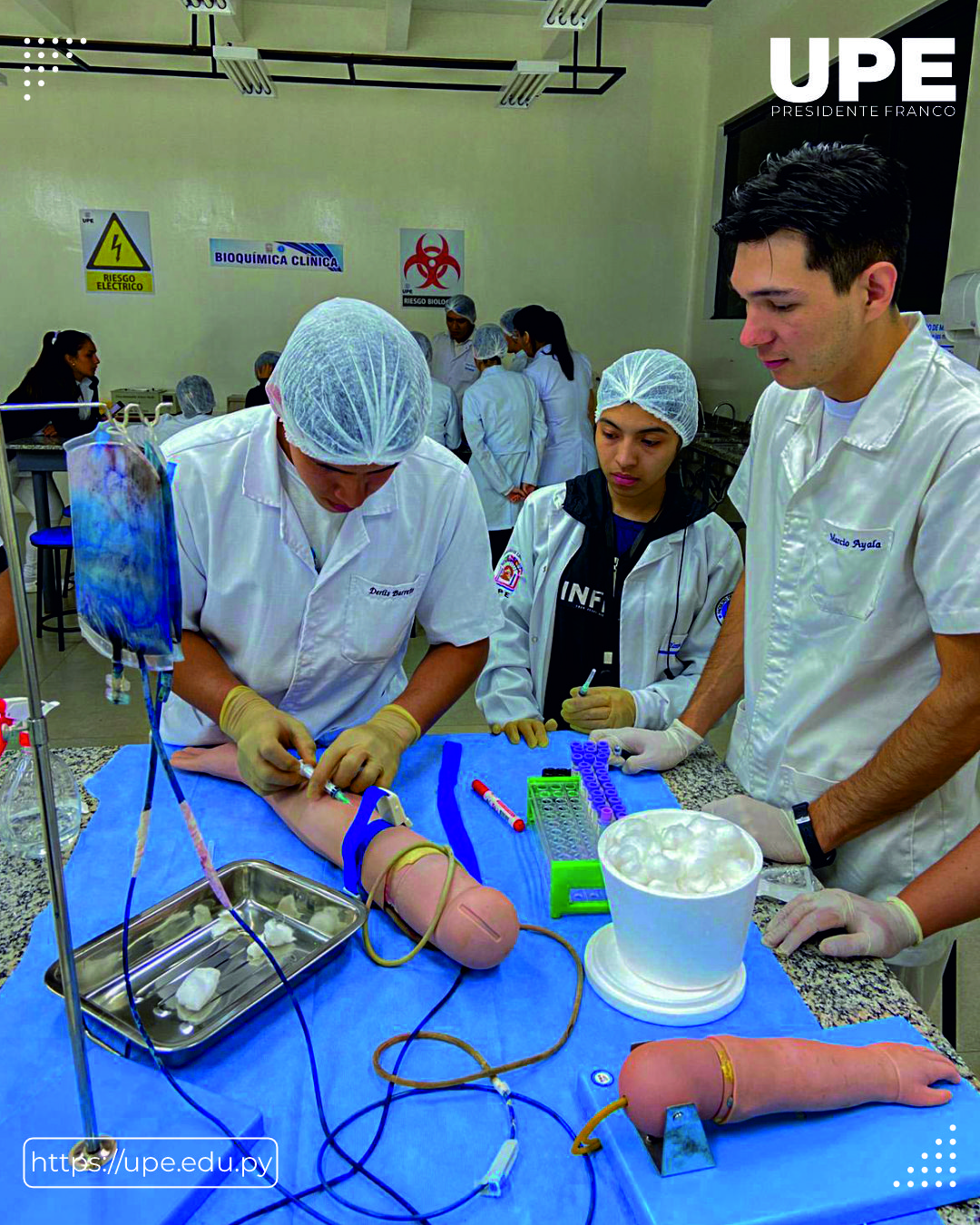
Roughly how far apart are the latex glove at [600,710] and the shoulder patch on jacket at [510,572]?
0.37 m

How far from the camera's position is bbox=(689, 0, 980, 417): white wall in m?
3.35

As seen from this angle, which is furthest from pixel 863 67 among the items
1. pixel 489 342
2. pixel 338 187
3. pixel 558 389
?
pixel 338 187

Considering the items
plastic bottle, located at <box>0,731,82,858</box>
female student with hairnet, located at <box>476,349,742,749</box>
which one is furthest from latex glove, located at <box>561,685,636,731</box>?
plastic bottle, located at <box>0,731,82,858</box>

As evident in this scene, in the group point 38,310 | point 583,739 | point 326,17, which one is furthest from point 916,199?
point 38,310

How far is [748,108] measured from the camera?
5.71 m

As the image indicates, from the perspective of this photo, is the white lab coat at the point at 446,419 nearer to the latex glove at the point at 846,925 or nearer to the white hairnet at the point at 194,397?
the white hairnet at the point at 194,397

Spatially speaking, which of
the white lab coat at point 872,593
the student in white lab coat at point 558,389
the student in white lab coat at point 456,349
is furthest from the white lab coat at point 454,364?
the white lab coat at point 872,593

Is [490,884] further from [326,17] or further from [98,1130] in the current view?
[326,17]

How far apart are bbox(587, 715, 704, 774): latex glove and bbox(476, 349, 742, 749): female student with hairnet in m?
0.25

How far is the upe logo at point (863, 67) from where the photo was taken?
11.6ft

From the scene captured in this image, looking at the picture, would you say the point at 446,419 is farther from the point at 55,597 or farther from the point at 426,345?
the point at 55,597

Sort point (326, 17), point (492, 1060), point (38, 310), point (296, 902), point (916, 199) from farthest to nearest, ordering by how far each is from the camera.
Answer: point (38, 310), point (326, 17), point (916, 199), point (296, 902), point (492, 1060)

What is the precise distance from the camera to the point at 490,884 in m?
1.16

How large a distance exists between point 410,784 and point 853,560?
753 mm
